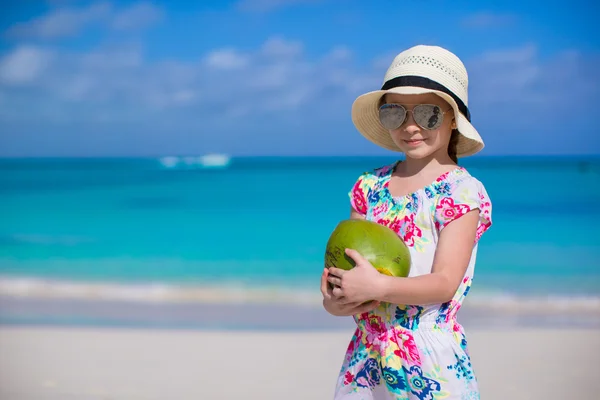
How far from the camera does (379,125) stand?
2799mm

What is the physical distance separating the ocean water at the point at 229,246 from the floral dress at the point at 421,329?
19.6 feet

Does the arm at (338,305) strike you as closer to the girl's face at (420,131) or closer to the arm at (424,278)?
the arm at (424,278)

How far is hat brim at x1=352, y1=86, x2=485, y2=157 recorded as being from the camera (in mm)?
2429

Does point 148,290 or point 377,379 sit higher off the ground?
point 148,290

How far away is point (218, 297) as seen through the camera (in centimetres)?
899

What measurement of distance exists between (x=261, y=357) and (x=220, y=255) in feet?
22.2

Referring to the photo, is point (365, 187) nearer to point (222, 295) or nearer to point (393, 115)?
→ point (393, 115)

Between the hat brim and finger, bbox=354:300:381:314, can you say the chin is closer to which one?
the hat brim

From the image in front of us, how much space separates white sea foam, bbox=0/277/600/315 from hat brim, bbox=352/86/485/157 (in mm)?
5500

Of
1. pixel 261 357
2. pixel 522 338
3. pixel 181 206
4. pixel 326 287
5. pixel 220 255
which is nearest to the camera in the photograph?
pixel 326 287

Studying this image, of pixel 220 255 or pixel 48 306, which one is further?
pixel 220 255

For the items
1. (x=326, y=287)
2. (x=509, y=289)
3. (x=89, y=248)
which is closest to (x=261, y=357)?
(x=326, y=287)

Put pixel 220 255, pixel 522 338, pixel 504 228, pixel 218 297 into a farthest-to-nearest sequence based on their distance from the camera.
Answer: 1. pixel 504 228
2. pixel 220 255
3. pixel 218 297
4. pixel 522 338

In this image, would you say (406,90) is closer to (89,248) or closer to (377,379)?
(377,379)
